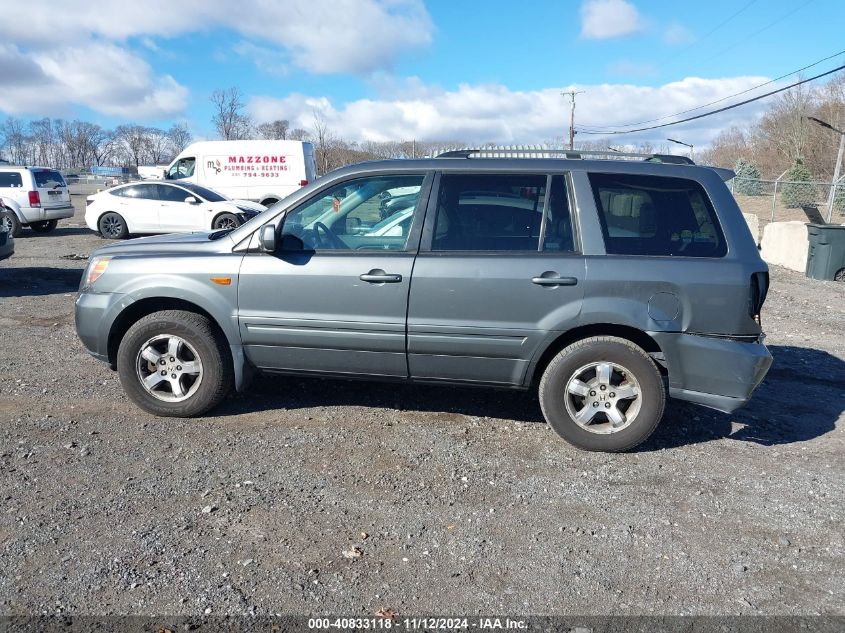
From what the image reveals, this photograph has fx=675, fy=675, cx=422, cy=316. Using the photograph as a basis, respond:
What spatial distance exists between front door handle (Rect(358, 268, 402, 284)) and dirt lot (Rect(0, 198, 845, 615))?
1074mm

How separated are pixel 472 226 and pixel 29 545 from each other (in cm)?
309

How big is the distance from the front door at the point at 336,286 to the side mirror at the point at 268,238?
8cm

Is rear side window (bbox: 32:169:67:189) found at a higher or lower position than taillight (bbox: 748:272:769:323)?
higher

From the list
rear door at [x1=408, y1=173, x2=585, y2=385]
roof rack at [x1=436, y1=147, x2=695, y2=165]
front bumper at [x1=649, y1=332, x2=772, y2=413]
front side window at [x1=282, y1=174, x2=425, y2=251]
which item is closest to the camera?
front bumper at [x1=649, y1=332, x2=772, y2=413]

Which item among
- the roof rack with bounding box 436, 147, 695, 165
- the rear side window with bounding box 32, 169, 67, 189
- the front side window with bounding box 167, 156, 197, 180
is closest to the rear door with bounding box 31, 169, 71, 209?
the rear side window with bounding box 32, 169, 67, 189

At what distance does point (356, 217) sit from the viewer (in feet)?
15.6

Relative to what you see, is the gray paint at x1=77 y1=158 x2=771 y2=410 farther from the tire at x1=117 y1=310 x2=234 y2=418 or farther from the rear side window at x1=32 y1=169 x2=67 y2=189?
the rear side window at x1=32 y1=169 x2=67 y2=189

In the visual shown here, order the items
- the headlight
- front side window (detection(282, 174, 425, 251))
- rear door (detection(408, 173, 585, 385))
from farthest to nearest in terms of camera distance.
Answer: the headlight
front side window (detection(282, 174, 425, 251))
rear door (detection(408, 173, 585, 385))

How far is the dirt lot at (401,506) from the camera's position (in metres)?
2.98

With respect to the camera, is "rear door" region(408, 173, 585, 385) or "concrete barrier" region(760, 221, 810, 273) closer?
"rear door" region(408, 173, 585, 385)

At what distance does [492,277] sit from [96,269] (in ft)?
9.56

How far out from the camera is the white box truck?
69.2 feet

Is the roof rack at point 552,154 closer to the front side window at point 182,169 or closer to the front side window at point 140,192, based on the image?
the front side window at point 140,192

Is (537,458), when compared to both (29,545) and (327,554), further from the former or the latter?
(29,545)
